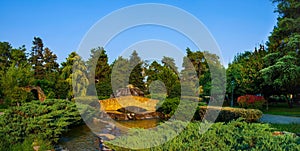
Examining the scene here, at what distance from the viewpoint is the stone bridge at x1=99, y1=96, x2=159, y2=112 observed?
1462 cm

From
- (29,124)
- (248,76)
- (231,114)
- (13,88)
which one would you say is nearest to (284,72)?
(248,76)

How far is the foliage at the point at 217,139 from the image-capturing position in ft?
9.95

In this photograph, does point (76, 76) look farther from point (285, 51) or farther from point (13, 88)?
point (285, 51)

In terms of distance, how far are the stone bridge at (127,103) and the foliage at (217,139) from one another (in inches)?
419

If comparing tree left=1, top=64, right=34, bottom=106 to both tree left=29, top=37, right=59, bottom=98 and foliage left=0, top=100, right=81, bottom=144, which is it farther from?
tree left=29, top=37, right=59, bottom=98

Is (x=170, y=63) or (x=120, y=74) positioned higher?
(x=170, y=63)

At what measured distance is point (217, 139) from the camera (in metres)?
3.42

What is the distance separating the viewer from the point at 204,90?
1878cm

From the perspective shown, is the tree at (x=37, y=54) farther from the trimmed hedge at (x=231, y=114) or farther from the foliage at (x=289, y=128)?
the foliage at (x=289, y=128)

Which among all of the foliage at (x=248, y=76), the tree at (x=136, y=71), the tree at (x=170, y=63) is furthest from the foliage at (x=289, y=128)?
the tree at (x=136, y=71)

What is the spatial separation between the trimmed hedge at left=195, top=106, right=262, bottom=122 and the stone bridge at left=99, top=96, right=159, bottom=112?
4247 mm

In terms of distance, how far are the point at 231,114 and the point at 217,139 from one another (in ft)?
20.2

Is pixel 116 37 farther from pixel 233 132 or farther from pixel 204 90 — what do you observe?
pixel 204 90

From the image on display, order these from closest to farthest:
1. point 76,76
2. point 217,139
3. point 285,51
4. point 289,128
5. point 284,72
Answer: point 217,139 → point 289,128 → point 284,72 → point 285,51 → point 76,76
